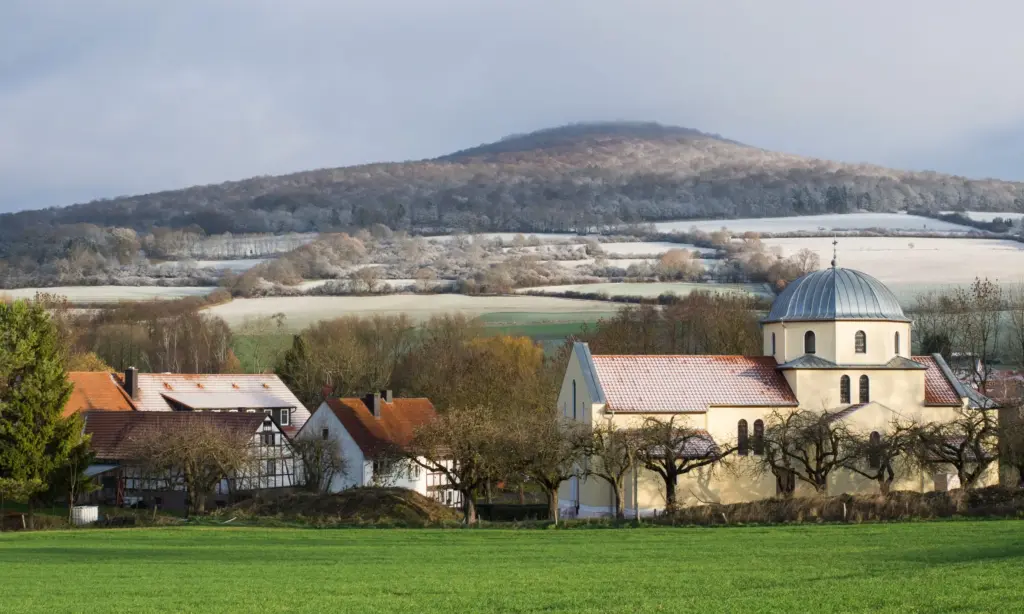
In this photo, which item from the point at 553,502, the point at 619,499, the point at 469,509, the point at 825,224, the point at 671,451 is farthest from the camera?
the point at 825,224

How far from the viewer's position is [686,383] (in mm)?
60812

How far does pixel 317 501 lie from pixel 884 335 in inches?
1100

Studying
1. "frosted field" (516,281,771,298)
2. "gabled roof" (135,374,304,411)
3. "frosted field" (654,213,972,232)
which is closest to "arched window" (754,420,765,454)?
"gabled roof" (135,374,304,411)

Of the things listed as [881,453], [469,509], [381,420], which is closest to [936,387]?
[881,453]

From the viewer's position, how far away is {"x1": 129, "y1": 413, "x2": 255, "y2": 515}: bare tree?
205 feet

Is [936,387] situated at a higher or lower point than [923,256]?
lower

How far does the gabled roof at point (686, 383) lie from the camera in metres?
59.4

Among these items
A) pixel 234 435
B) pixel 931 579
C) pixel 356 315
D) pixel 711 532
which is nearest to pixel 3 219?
pixel 356 315

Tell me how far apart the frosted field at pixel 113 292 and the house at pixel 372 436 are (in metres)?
67.9

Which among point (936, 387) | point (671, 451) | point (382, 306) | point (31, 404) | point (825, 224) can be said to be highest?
point (825, 224)

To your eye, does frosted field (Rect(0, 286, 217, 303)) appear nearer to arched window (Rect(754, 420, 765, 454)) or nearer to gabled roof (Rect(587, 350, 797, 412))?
gabled roof (Rect(587, 350, 797, 412))

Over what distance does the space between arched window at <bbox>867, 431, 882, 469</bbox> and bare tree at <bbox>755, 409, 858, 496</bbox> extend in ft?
2.92

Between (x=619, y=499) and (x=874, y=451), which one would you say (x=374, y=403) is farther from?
(x=874, y=451)

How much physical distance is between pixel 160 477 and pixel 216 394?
20214 millimetres
